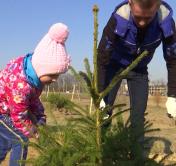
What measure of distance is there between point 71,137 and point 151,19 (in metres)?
1.33

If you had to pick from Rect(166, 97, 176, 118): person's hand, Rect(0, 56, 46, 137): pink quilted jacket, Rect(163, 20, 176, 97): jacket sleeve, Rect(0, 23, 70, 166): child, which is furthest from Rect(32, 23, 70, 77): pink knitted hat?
Rect(166, 97, 176, 118): person's hand

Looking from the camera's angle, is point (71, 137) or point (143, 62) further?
point (143, 62)

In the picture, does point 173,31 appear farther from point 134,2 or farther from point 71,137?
point 71,137

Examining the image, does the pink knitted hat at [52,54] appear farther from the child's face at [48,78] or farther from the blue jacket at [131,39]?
the blue jacket at [131,39]

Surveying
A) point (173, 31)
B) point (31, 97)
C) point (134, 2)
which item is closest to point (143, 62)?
point (173, 31)

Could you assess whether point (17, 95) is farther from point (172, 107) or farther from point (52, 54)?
point (172, 107)

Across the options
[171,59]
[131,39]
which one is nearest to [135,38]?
[131,39]

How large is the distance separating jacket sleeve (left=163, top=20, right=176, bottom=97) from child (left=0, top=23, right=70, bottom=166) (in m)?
1.02

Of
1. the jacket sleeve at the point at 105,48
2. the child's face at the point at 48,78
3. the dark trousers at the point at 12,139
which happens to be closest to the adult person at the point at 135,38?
the jacket sleeve at the point at 105,48

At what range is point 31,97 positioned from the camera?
3.48m

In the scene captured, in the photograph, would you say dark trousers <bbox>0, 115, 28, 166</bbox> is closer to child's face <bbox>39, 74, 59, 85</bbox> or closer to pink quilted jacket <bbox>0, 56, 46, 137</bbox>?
pink quilted jacket <bbox>0, 56, 46, 137</bbox>

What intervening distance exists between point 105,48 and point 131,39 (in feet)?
0.79

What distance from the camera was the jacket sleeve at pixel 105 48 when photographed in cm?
388

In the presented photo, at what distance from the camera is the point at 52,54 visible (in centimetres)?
329
